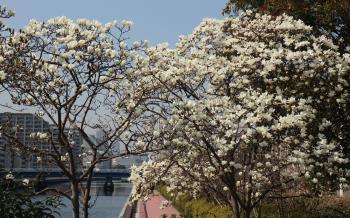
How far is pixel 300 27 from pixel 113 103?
4604mm

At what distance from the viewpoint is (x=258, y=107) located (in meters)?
10.1

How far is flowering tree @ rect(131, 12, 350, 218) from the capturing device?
10.2 metres

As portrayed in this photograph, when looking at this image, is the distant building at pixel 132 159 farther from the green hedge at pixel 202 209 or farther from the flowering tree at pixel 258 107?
the green hedge at pixel 202 209

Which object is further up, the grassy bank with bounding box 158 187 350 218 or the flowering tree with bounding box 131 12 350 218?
the flowering tree with bounding box 131 12 350 218

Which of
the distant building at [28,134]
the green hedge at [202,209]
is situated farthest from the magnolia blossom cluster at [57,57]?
the green hedge at [202,209]

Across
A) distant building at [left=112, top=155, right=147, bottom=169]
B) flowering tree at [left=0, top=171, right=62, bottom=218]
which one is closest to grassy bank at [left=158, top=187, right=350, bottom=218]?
distant building at [left=112, top=155, right=147, bottom=169]

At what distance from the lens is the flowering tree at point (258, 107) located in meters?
10.2

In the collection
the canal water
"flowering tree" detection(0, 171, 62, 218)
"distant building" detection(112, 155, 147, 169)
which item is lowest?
the canal water

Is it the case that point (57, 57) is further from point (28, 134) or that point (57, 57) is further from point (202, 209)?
point (202, 209)

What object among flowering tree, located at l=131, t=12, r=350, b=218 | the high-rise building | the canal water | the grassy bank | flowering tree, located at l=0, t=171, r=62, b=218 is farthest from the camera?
the canal water

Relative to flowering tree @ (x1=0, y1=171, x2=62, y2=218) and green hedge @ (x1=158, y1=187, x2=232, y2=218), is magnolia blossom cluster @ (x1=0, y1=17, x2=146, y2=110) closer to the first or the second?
flowering tree @ (x1=0, y1=171, x2=62, y2=218)

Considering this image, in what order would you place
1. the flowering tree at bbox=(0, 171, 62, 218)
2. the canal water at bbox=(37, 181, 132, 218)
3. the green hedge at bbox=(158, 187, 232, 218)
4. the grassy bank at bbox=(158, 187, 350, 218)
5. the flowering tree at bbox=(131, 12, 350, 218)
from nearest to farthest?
the flowering tree at bbox=(0, 171, 62, 218) < the flowering tree at bbox=(131, 12, 350, 218) < the grassy bank at bbox=(158, 187, 350, 218) < the green hedge at bbox=(158, 187, 232, 218) < the canal water at bbox=(37, 181, 132, 218)

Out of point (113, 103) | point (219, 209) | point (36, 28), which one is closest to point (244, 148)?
point (113, 103)

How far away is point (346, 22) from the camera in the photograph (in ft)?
47.7
